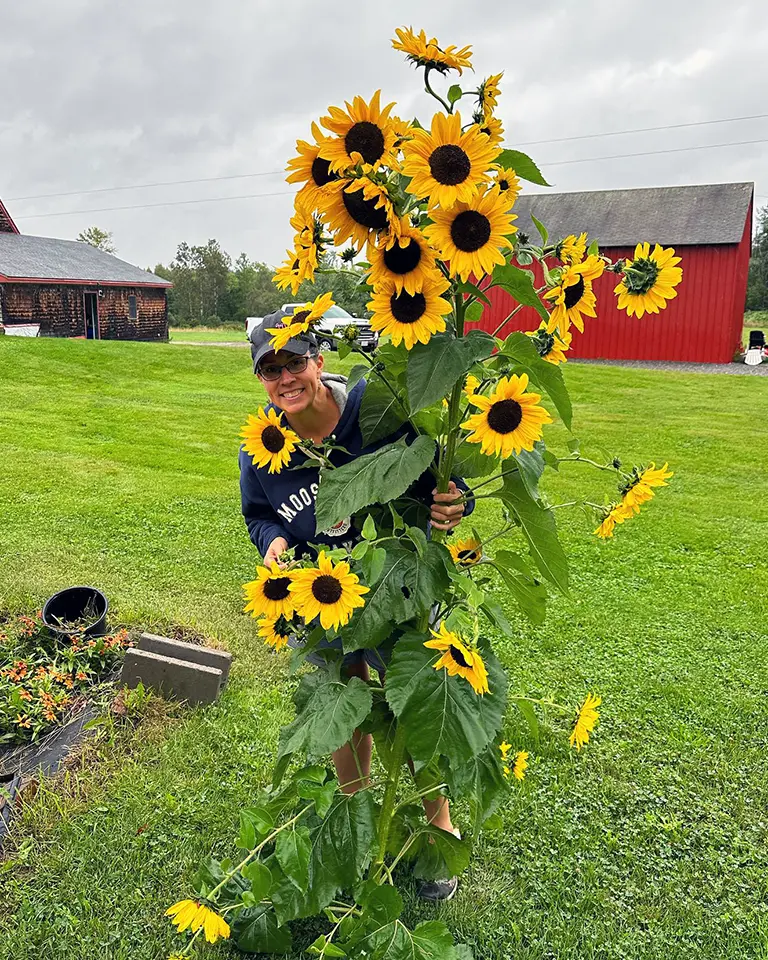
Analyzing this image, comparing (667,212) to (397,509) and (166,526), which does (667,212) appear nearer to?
(166,526)

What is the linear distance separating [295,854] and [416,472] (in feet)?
2.92

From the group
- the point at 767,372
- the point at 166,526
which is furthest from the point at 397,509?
the point at 767,372

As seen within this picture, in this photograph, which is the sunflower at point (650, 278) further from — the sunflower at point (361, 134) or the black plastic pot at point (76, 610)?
the black plastic pot at point (76, 610)

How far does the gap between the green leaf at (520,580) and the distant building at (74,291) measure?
794 inches

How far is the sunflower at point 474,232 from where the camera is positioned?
4.19 feet

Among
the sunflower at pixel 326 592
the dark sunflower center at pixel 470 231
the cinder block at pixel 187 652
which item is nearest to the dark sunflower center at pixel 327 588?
the sunflower at pixel 326 592

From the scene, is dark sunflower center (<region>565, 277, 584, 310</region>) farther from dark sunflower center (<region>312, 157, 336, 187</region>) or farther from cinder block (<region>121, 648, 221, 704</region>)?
cinder block (<region>121, 648, 221, 704</region>)

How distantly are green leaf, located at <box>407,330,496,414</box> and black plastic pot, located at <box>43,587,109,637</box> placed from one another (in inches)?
111

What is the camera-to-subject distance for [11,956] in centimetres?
223

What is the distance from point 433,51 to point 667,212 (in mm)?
22194

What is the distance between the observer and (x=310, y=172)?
1361 mm

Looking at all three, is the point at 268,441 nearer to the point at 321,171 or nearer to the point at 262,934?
the point at 321,171

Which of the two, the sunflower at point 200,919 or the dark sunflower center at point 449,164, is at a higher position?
the dark sunflower center at point 449,164

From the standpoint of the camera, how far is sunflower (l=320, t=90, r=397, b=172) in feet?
4.16
